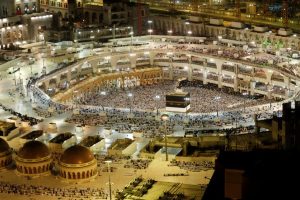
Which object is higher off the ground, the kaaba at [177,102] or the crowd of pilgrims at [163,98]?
the kaaba at [177,102]

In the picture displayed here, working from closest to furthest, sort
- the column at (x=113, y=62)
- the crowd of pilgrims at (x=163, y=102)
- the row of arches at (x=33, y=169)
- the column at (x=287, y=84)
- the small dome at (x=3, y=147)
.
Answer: the row of arches at (x=33, y=169)
the small dome at (x=3, y=147)
the crowd of pilgrims at (x=163, y=102)
the column at (x=287, y=84)
the column at (x=113, y=62)

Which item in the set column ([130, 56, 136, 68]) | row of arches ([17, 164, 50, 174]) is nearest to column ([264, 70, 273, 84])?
column ([130, 56, 136, 68])

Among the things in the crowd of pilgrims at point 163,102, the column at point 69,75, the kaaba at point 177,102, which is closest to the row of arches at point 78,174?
the crowd of pilgrims at point 163,102

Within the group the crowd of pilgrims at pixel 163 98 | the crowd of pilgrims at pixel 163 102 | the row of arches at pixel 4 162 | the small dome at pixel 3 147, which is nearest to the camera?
the small dome at pixel 3 147

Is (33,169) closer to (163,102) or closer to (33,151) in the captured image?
(33,151)

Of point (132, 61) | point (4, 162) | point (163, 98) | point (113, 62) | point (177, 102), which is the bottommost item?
point (163, 98)

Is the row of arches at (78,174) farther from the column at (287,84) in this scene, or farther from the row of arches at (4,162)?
the column at (287,84)

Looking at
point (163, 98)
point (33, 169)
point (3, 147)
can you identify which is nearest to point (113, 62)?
point (163, 98)

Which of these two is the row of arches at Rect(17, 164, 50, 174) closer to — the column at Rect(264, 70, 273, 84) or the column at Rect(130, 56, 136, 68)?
the column at Rect(264, 70, 273, 84)

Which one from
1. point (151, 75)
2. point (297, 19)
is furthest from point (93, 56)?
point (297, 19)
